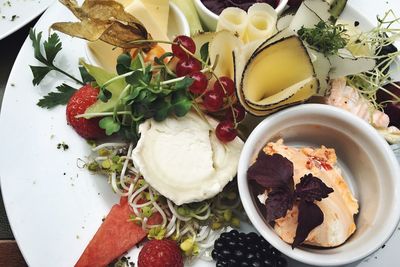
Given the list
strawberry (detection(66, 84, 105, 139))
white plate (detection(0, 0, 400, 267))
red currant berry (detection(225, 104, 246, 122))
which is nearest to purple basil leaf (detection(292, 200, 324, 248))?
white plate (detection(0, 0, 400, 267))

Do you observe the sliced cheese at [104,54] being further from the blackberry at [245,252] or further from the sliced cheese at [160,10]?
the blackberry at [245,252]

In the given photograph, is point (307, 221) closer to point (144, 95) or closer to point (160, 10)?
point (144, 95)

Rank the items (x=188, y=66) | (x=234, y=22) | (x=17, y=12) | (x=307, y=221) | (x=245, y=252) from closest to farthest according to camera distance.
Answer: (x=307, y=221), (x=245, y=252), (x=188, y=66), (x=234, y=22), (x=17, y=12)

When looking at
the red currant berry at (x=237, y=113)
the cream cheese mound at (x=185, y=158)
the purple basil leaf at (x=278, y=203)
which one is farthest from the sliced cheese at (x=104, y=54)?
the purple basil leaf at (x=278, y=203)

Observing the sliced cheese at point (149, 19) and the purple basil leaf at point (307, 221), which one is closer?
the purple basil leaf at point (307, 221)

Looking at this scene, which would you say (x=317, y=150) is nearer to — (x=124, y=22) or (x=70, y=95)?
(x=124, y=22)

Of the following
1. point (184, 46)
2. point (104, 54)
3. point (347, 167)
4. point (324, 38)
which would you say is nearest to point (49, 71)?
point (104, 54)

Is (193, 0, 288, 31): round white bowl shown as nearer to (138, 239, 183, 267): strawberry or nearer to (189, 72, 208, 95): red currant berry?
(189, 72, 208, 95): red currant berry

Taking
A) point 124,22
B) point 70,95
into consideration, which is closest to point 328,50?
point 124,22
